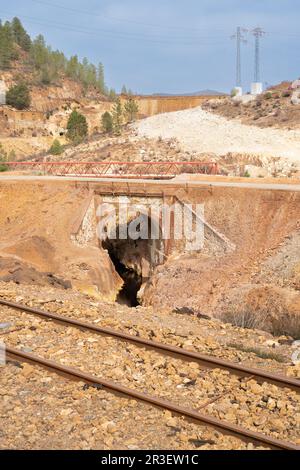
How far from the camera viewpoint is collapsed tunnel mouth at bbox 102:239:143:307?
28.9 m

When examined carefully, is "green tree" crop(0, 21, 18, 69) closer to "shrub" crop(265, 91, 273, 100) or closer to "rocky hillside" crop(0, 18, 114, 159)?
"rocky hillside" crop(0, 18, 114, 159)

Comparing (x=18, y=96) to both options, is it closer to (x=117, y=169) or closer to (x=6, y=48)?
(x=6, y=48)

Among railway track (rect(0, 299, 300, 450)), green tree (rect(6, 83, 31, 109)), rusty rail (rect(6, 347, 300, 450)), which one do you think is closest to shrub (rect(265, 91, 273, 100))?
green tree (rect(6, 83, 31, 109))

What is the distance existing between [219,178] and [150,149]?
16661mm

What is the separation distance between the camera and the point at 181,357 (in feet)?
35.8

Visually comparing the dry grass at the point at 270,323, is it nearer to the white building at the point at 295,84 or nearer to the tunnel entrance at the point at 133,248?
the tunnel entrance at the point at 133,248

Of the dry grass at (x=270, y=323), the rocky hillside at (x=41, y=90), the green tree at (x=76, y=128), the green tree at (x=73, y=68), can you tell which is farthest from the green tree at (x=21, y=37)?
the dry grass at (x=270, y=323)

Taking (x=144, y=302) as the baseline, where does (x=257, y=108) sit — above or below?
above

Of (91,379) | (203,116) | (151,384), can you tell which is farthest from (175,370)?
(203,116)

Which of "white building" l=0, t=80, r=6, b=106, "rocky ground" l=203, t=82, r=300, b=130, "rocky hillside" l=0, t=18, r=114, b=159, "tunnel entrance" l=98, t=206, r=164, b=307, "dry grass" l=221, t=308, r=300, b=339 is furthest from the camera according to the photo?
"white building" l=0, t=80, r=6, b=106

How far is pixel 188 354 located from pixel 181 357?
204mm

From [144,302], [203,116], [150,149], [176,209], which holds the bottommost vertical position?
[144,302]
